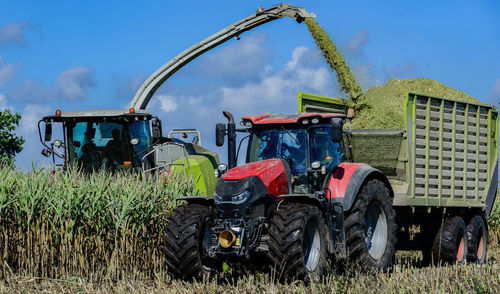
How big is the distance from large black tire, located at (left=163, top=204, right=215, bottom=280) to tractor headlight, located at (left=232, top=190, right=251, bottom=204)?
51cm

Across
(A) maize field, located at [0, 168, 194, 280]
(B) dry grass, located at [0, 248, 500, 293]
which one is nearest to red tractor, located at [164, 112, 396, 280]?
(B) dry grass, located at [0, 248, 500, 293]

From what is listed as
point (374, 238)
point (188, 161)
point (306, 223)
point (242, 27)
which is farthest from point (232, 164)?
point (242, 27)

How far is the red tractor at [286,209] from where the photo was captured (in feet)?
22.1

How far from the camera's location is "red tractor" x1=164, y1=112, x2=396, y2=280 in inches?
265

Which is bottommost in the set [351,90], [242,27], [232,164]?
[232,164]

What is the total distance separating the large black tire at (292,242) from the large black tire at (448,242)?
3.68 meters

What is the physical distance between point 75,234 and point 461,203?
5972mm

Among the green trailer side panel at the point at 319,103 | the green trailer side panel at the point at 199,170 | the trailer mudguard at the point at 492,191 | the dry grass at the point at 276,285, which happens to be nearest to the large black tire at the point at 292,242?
the dry grass at the point at 276,285

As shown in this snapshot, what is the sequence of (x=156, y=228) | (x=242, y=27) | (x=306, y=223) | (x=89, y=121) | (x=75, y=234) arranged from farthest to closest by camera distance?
(x=242, y=27), (x=89, y=121), (x=156, y=228), (x=75, y=234), (x=306, y=223)

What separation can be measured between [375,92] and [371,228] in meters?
4.62

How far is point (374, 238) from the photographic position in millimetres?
8422

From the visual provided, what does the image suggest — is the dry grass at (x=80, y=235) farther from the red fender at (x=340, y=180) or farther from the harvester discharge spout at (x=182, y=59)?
the harvester discharge spout at (x=182, y=59)

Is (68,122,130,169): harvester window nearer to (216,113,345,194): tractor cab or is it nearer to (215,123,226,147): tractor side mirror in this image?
(216,113,345,194): tractor cab

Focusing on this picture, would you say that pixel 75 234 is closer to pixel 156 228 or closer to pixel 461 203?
pixel 156 228
